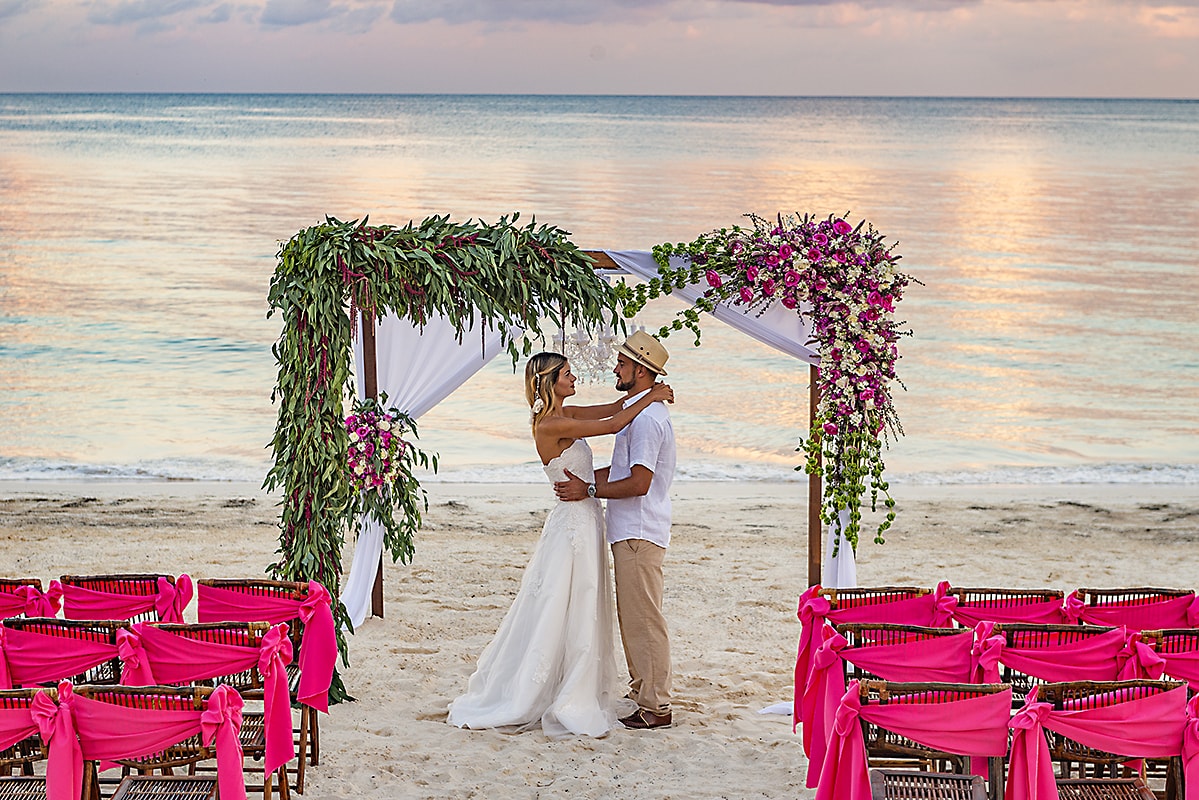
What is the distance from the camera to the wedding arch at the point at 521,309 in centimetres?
621

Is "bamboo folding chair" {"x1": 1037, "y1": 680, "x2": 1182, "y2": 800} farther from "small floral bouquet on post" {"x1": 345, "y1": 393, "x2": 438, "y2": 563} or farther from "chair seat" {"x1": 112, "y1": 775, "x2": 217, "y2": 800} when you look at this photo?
"small floral bouquet on post" {"x1": 345, "y1": 393, "x2": 438, "y2": 563}

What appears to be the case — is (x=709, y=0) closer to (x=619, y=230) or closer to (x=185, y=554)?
(x=619, y=230)

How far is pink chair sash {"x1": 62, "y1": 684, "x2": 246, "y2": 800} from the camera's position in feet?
13.8

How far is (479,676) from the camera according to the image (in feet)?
21.3

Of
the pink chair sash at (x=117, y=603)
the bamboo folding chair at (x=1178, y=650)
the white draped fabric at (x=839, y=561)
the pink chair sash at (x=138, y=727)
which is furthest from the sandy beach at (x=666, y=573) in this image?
the bamboo folding chair at (x=1178, y=650)

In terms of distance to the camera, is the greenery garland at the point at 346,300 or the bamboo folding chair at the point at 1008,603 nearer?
the bamboo folding chair at the point at 1008,603

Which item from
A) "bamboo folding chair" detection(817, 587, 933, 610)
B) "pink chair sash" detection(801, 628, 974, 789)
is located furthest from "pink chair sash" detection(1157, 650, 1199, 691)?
"bamboo folding chair" detection(817, 587, 933, 610)

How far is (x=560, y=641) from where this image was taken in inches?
248

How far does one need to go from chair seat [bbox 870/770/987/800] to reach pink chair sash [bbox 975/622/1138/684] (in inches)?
16.6

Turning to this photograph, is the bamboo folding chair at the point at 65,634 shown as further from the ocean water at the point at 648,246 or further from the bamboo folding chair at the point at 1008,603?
the ocean water at the point at 648,246

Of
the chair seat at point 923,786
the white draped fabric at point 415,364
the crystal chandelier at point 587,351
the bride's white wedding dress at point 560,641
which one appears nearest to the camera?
the chair seat at point 923,786

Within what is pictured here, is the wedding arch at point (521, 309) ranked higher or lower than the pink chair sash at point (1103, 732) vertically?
higher

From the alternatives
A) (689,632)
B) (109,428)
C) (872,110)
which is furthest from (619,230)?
(872,110)

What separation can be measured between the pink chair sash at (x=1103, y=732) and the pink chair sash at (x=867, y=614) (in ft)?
4.57
